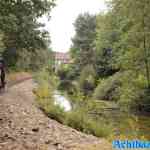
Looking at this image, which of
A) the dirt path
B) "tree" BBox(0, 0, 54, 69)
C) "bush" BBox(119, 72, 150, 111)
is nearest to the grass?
the dirt path

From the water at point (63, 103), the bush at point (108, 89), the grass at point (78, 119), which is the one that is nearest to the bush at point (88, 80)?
the bush at point (108, 89)

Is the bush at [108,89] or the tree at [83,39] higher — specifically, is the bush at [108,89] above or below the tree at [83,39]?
below

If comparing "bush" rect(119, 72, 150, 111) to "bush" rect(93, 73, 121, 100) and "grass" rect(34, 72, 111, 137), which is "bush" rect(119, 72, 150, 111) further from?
"grass" rect(34, 72, 111, 137)

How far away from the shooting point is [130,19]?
65.2 ft

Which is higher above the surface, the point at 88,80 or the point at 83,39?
the point at 83,39

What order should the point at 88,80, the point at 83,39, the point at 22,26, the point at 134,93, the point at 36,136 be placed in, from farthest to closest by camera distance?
1. the point at 83,39
2. the point at 88,80
3. the point at 134,93
4. the point at 22,26
5. the point at 36,136

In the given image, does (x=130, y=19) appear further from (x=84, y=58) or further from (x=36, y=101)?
(x=84, y=58)

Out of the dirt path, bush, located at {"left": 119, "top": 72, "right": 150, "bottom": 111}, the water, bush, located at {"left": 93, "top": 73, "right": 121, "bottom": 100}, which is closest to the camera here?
the dirt path

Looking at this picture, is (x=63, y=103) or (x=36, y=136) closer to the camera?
(x=36, y=136)

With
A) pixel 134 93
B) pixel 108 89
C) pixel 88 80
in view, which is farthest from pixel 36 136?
pixel 88 80

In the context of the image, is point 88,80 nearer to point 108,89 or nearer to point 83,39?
point 108,89

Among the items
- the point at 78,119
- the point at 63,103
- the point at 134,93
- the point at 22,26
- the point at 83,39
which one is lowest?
the point at 63,103

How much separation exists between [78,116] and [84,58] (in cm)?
3411

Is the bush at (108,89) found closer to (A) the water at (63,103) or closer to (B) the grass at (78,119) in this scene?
(A) the water at (63,103)
